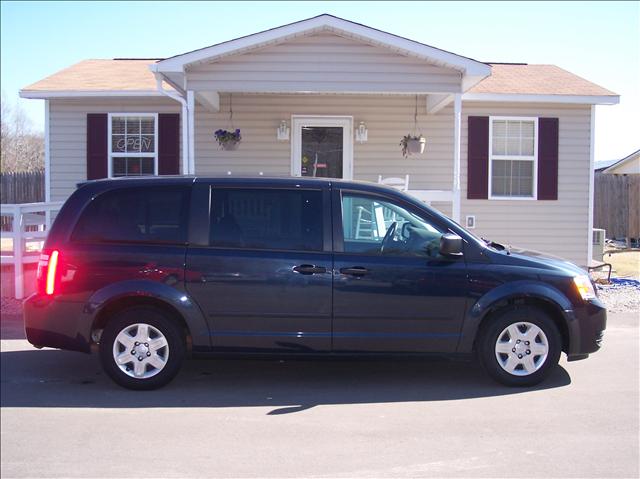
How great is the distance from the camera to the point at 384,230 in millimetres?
6070

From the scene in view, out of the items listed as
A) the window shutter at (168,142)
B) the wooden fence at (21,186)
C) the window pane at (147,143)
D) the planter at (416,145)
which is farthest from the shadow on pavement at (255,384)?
the wooden fence at (21,186)

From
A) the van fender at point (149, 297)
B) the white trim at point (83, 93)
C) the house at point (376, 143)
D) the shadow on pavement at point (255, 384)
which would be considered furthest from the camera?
the house at point (376, 143)

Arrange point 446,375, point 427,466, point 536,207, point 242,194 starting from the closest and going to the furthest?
point 427,466
point 242,194
point 446,375
point 536,207

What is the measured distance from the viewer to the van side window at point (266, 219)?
595 centimetres

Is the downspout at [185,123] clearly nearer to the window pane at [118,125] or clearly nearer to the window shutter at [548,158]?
the window pane at [118,125]

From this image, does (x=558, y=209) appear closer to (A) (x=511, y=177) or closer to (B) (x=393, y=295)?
(A) (x=511, y=177)

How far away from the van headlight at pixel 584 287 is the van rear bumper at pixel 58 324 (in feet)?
14.1

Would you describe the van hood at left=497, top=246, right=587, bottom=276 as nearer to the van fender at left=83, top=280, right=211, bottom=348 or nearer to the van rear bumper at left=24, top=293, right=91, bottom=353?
the van fender at left=83, top=280, right=211, bottom=348

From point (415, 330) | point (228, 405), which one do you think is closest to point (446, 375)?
point (415, 330)

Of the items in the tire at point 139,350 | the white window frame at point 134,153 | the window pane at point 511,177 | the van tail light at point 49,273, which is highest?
the white window frame at point 134,153

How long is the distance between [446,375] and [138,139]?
851 centimetres

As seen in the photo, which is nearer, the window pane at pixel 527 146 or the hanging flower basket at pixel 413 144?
the hanging flower basket at pixel 413 144

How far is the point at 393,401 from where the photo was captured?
18.7ft

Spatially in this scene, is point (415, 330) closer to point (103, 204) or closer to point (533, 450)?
point (533, 450)
